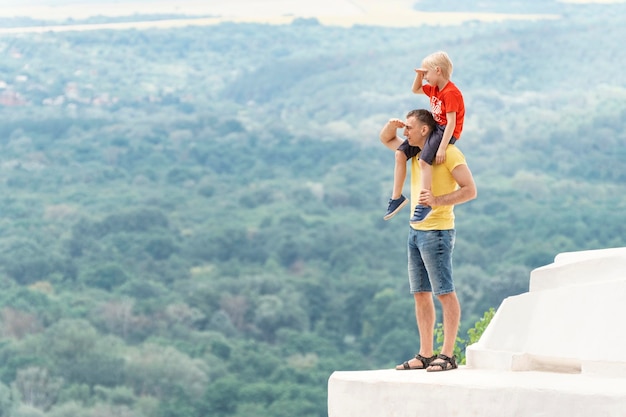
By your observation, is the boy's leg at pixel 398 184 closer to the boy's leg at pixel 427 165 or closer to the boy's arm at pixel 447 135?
the boy's leg at pixel 427 165

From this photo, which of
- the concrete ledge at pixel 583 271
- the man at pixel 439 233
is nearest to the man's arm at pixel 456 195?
the man at pixel 439 233

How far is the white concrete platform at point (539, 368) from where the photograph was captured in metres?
5.84

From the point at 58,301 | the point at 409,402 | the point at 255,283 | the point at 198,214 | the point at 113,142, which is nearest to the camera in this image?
the point at 409,402

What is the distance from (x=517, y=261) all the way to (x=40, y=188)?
40.9 m

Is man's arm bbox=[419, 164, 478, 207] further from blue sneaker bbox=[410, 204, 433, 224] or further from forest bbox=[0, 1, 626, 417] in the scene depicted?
forest bbox=[0, 1, 626, 417]

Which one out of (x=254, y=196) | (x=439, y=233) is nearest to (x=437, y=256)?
(x=439, y=233)

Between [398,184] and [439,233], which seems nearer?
[439,233]

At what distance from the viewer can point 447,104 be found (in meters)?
Answer: 6.79

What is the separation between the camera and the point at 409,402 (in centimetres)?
639

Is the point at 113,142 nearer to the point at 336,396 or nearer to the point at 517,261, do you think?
the point at 517,261

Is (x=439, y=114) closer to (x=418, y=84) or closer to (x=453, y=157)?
(x=453, y=157)

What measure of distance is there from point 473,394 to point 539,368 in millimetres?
539

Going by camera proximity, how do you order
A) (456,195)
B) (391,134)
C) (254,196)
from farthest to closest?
(254,196) → (391,134) → (456,195)

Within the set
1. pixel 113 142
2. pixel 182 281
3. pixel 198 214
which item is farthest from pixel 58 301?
pixel 113 142
